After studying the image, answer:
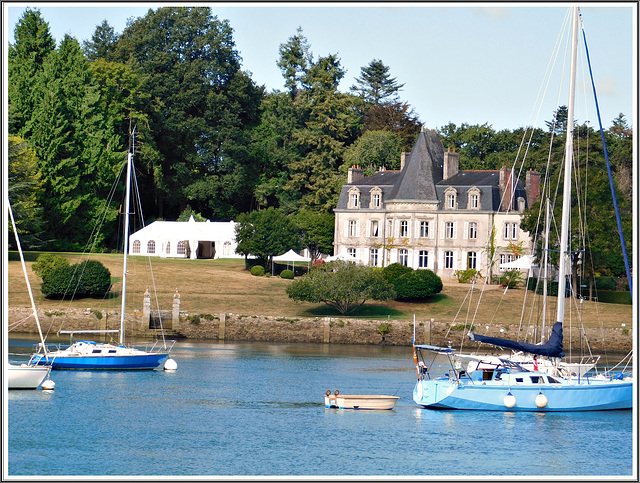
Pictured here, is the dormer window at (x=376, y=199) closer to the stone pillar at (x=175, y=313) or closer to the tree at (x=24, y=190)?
the stone pillar at (x=175, y=313)

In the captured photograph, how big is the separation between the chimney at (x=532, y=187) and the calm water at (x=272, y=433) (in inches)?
1566

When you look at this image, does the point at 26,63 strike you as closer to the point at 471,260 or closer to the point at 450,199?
the point at 450,199

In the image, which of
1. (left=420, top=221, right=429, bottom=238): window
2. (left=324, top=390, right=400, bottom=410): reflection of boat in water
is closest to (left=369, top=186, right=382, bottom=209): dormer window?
(left=420, top=221, right=429, bottom=238): window

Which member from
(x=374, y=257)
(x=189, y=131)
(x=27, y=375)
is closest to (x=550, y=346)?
(x=27, y=375)

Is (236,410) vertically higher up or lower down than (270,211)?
lower down

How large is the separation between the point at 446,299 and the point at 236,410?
3570cm

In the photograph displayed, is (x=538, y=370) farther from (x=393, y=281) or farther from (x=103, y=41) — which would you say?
(x=103, y=41)

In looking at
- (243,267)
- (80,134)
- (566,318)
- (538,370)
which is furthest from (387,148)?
(538,370)

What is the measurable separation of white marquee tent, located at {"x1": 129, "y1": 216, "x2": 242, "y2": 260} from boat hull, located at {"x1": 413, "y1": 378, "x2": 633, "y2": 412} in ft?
177

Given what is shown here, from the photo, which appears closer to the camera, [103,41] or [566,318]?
[566,318]

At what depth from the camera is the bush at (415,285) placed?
75000 millimetres

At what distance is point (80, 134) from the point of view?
94.4m

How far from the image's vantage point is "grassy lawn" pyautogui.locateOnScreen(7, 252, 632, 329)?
230 feet

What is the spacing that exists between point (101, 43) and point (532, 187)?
2067 inches
